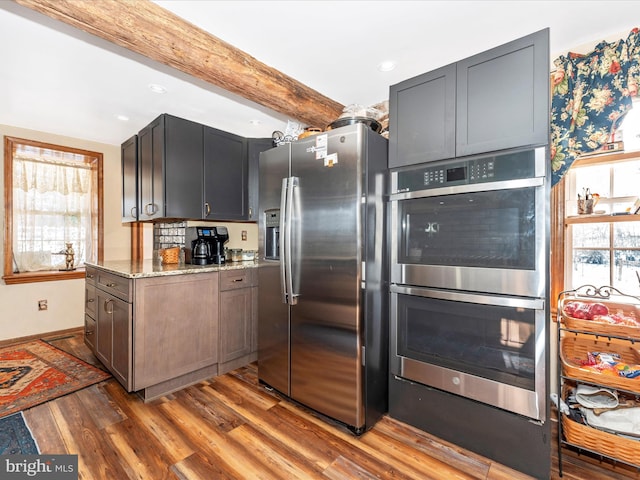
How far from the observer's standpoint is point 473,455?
1752 mm

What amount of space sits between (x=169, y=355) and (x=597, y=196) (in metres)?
3.10

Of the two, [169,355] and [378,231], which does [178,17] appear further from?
[169,355]

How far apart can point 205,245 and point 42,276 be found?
7.51ft

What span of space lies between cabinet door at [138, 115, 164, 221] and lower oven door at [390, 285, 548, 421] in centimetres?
236

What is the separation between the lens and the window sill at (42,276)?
351 centimetres

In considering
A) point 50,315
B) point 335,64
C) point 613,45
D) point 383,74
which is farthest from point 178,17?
point 50,315

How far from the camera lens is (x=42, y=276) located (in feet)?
12.1

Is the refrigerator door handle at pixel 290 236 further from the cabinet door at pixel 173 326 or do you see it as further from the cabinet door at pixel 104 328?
the cabinet door at pixel 104 328

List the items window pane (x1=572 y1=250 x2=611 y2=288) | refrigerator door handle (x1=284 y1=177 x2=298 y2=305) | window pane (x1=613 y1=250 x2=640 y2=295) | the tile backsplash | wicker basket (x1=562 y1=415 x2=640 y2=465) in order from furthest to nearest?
1. the tile backsplash
2. refrigerator door handle (x1=284 y1=177 x2=298 y2=305)
3. window pane (x1=572 y1=250 x2=611 y2=288)
4. window pane (x1=613 y1=250 x2=640 y2=295)
5. wicker basket (x1=562 y1=415 x2=640 y2=465)

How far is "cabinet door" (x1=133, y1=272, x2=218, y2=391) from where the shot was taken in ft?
7.53

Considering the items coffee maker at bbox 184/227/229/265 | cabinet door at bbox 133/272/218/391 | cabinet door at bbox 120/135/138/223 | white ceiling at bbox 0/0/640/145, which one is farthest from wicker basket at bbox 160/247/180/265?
white ceiling at bbox 0/0/640/145

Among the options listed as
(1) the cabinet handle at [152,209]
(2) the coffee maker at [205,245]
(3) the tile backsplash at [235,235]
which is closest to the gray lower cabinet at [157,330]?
(2) the coffee maker at [205,245]

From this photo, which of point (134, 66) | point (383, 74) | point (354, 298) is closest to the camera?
point (354, 298)

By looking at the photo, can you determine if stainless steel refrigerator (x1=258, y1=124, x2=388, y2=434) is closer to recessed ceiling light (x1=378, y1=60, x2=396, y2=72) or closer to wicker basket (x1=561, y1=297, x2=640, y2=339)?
recessed ceiling light (x1=378, y1=60, x2=396, y2=72)
